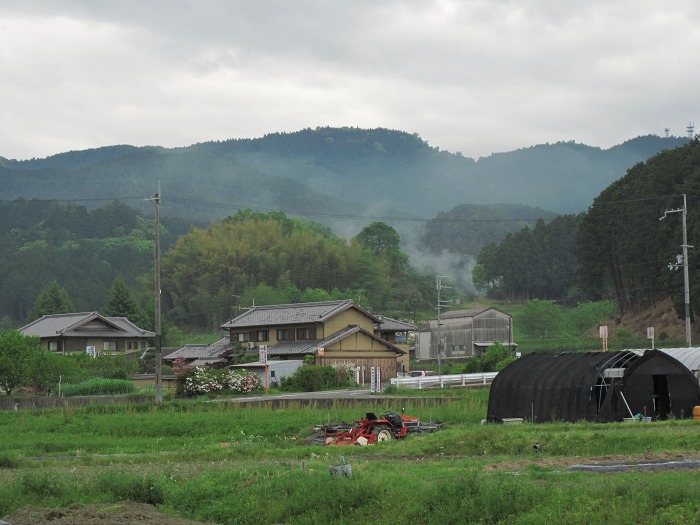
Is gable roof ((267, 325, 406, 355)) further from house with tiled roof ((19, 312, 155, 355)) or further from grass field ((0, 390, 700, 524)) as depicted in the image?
grass field ((0, 390, 700, 524))

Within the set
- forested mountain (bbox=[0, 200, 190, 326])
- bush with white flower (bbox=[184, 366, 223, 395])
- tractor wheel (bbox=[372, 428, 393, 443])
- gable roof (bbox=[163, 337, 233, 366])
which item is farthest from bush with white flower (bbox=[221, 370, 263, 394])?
forested mountain (bbox=[0, 200, 190, 326])

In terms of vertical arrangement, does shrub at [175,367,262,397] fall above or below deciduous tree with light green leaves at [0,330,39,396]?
below

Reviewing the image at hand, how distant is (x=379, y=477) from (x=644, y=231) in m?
75.3

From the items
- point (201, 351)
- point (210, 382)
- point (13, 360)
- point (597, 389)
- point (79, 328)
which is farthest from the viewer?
point (201, 351)

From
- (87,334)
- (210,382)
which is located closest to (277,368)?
(210,382)

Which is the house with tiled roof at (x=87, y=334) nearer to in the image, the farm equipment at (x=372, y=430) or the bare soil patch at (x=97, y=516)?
the farm equipment at (x=372, y=430)

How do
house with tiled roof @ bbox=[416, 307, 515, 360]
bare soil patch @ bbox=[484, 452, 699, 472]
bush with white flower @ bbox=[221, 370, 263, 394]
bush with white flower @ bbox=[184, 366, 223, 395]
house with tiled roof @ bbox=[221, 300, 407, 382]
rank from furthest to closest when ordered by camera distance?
house with tiled roof @ bbox=[416, 307, 515, 360], house with tiled roof @ bbox=[221, 300, 407, 382], bush with white flower @ bbox=[221, 370, 263, 394], bush with white flower @ bbox=[184, 366, 223, 395], bare soil patch @ bbox=[484, 452, 699, 472]

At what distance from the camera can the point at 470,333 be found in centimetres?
9550

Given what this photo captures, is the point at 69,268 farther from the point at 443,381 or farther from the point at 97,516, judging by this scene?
the point at 97,516

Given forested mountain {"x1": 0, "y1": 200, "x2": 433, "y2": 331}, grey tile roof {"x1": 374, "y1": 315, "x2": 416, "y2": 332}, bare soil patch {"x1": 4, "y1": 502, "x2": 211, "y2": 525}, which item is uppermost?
forested mountain {"x1": 0, "y1": 200, "x2": 433, "y2": 331}

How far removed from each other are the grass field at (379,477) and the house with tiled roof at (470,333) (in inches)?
2425

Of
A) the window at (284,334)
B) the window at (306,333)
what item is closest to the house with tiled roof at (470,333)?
the window at (284,334)

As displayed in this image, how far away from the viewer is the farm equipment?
2908 centimetres

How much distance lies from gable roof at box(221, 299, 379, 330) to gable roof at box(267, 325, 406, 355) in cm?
134
